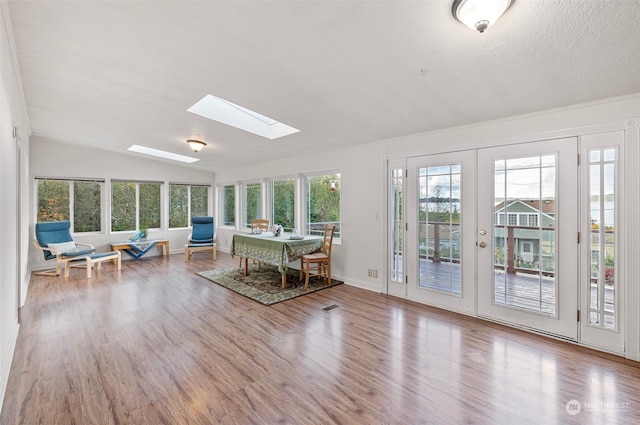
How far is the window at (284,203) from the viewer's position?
5941 mm

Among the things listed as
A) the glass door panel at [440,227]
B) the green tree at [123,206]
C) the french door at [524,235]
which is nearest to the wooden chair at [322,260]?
the french door at [524,235]

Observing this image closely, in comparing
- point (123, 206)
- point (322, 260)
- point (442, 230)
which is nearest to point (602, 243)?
point (442, 230)

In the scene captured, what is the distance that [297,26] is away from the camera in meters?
1.92

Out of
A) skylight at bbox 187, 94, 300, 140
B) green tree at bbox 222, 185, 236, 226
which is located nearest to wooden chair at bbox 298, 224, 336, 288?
skylight at bbox 187, 94, 300, 140

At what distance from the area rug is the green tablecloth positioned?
1.06 ft

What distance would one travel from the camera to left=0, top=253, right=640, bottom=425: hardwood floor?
1777mm

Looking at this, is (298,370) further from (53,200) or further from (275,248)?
(53,200)

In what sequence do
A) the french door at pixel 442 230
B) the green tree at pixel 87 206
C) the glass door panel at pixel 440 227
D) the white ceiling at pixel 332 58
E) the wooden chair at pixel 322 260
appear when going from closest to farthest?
1. the white ceiling at pixel 332 58
2. the french door at pixel 442 230
3. the glass door panel at pixel 440 227
4. the wooden chair at pixel 322 260
5. the green tree at pixel 87 206

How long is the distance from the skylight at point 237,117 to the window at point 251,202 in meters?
2.33

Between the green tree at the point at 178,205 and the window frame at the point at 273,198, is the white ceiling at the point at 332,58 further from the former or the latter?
the green tree at the point at 178,205

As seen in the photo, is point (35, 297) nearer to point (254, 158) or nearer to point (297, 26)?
point (254, 158)

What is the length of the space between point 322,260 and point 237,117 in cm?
266

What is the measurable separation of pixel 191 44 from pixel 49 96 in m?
2.78

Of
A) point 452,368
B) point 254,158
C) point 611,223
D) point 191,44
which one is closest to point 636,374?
point 611,223
